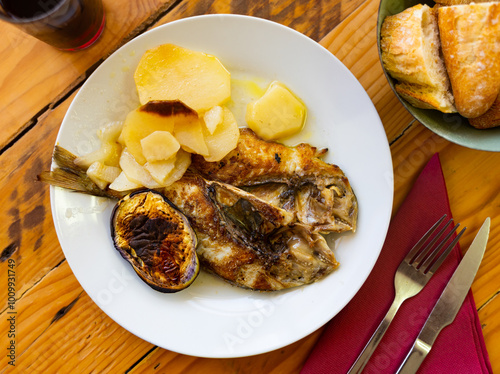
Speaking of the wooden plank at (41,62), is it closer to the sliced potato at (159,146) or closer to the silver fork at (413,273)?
the sliced potato at (159,146)

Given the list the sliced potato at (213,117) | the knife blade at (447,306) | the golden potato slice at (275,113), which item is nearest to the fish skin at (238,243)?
the sliced potato at (213,117)

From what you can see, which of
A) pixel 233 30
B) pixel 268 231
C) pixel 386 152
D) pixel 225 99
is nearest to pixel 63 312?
pixel 268 231

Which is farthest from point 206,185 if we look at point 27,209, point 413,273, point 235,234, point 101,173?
point 413,273

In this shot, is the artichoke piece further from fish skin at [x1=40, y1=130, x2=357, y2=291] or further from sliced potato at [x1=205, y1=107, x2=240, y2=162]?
sliced potato at [x1=205, y1=107, x2=240, y2=162]

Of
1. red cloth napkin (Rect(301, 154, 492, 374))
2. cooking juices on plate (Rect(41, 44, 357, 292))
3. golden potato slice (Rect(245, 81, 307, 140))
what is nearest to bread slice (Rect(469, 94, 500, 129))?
red cloth napkin (Rect(301, 154, 492, 374))

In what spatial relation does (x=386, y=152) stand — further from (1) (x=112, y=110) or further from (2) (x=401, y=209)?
(1) (x=112, y=110)

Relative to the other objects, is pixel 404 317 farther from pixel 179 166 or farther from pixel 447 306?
pixel 179 166

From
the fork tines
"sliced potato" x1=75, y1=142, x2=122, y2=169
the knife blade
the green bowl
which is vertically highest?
the green bowl
